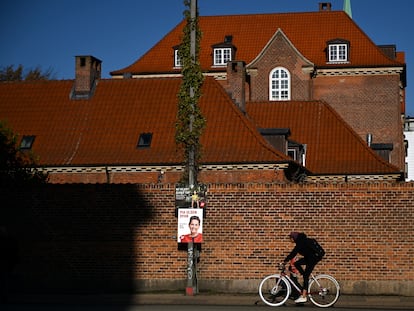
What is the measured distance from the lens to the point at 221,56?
61781 millimetres

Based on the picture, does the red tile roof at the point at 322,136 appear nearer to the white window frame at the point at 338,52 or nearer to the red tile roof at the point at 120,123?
the red tile roof at the point at 120,123

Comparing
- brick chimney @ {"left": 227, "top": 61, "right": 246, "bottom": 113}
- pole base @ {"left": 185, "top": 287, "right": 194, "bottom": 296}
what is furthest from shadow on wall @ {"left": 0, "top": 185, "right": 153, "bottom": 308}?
brick chimney @ {"left": 227, "top": 61, "right": 246, "bottom": 113}

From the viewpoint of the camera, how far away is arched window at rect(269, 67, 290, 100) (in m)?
57.3

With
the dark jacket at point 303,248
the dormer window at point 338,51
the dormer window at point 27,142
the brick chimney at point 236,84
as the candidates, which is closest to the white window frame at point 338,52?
the dormer window at point 338,51

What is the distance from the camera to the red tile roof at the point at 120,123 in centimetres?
3628

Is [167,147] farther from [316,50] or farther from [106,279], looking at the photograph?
[316,50]

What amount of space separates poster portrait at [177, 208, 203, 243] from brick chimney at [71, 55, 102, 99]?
70.9 feet

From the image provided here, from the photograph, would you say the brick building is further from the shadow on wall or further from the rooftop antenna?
Result: the rooftop antenna

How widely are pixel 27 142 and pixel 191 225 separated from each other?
20584 mm

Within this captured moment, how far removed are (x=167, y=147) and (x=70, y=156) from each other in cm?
442

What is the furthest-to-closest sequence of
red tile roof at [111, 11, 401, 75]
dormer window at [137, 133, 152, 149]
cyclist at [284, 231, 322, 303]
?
red tile roof at [111, 11, 401, 75] → dormer window at [137, 133, 152, 149] → cyclist at [284, 231, 322, 303]

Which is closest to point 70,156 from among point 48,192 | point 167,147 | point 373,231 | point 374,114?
point 167,147

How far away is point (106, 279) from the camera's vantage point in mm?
21203

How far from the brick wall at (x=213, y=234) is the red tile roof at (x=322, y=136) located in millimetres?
20437
